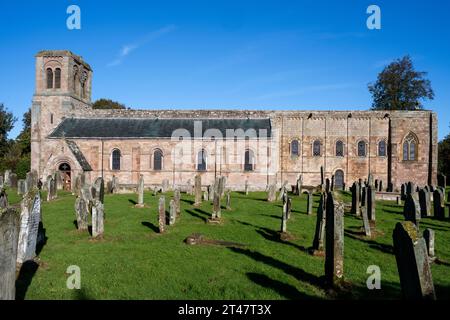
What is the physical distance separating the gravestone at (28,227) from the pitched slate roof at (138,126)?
2436 centimetres

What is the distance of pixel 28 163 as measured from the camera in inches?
1524

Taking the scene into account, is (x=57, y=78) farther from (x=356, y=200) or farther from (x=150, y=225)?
(x=356, y=200)

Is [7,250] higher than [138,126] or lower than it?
lower

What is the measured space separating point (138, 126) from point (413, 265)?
3293cm

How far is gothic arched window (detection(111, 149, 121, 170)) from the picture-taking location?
33.9m

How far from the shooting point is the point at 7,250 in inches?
215

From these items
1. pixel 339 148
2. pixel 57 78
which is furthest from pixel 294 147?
pixel 57 78

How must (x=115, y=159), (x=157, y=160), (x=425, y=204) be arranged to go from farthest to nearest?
1. (x=157, y=160)
2. (x=115, y=159)
3. (x=425, y=204)

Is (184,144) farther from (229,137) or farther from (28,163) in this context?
(28,163)

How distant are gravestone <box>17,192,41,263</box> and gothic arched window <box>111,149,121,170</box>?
80.3 feet

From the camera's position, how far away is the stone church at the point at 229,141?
3378 cm

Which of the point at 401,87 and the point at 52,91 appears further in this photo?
the point at 401,87

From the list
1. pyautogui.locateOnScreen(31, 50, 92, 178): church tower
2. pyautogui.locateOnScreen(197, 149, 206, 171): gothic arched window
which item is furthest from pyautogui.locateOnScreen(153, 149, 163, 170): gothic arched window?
pyautogui.locateOnScreen(31, 50, 92, 178): church tower
